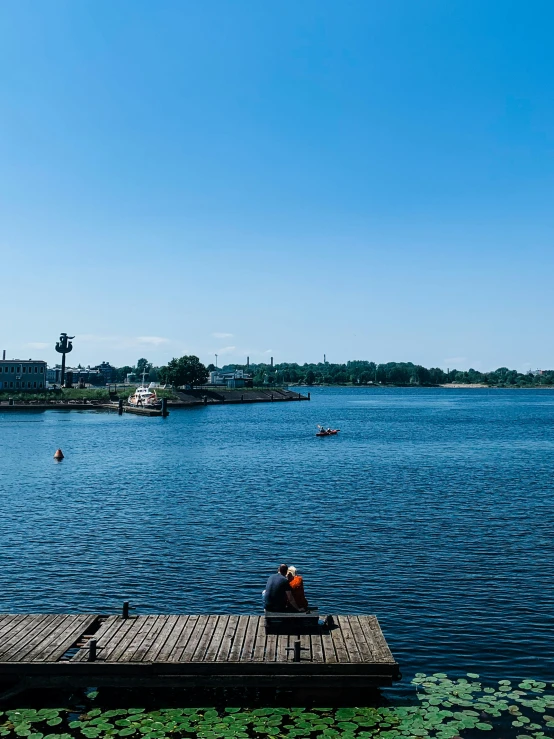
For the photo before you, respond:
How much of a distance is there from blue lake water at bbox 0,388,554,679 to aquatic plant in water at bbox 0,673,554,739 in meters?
3.09

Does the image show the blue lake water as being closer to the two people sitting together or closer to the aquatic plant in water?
the aquatic plant in water

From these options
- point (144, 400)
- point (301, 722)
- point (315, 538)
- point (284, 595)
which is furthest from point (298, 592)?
point (144, 400)

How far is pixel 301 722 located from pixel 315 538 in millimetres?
22647

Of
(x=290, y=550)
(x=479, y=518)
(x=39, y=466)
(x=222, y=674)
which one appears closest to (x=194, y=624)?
(x=222, y=674)

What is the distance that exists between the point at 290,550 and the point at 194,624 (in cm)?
1600

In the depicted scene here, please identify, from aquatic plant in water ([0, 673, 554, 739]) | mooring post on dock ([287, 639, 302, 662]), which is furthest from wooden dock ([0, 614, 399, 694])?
aquatic plant in water ([0, 673, 554, 739])

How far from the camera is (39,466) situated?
7400 cm

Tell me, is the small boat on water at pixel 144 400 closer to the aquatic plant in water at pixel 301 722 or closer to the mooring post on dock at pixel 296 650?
the mooring post on dock at pixel 296 650

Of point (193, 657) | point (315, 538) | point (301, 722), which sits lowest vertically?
point (315, 538)

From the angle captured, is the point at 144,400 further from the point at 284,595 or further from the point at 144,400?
the point at 284,595

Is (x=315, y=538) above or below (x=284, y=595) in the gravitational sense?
below

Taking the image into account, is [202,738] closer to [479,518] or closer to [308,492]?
[479,518]

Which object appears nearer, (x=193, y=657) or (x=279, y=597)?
(x=193, y=657)

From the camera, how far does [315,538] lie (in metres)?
40.9
